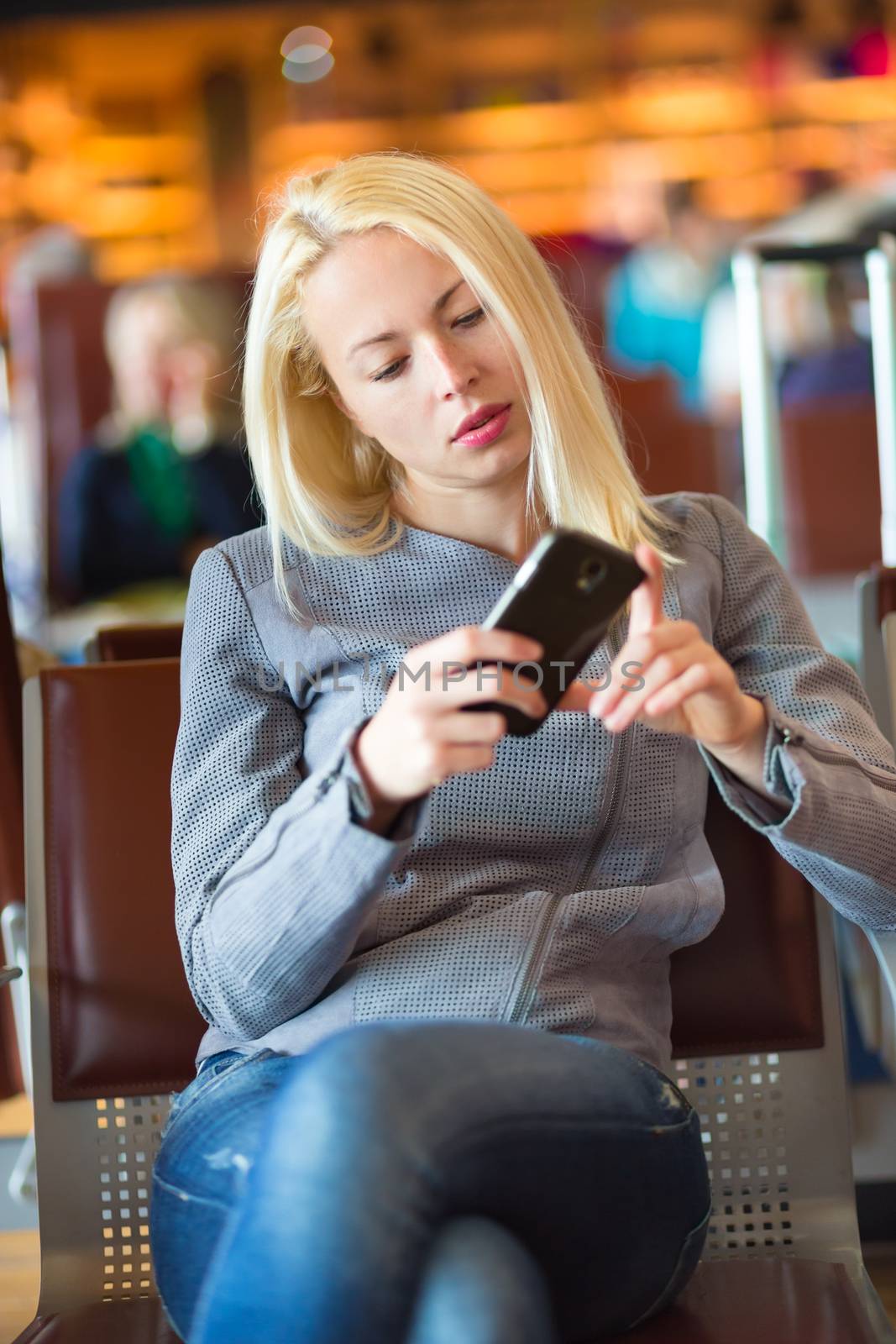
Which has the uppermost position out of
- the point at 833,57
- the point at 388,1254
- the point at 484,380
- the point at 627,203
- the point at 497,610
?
the point at 833,57

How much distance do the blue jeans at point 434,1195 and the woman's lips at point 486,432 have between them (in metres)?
0.43

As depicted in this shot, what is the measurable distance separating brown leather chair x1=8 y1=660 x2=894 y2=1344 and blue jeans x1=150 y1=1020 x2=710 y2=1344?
0.20 m

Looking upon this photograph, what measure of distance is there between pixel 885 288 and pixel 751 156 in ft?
16.8

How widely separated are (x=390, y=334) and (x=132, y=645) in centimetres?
49

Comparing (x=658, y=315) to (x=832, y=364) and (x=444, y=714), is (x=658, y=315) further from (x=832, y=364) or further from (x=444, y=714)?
(x=444, y=714)

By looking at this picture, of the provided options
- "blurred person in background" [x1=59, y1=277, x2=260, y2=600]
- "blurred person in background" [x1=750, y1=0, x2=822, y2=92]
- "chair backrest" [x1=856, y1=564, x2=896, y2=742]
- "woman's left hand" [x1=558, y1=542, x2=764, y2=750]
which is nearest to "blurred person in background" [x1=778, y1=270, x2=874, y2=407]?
"blurred person in background" [x1=59, y1=277, x2=260, y2=600]

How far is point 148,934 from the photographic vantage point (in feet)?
3.98

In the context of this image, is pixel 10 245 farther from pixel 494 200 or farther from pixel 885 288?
pixel 494 200

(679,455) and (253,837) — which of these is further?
(679,455)

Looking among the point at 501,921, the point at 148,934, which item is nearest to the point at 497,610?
the point at 501,921

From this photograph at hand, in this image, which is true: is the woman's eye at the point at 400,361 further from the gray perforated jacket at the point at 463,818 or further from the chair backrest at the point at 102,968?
the chair backrest at the point at 102,968

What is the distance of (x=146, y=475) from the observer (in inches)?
138

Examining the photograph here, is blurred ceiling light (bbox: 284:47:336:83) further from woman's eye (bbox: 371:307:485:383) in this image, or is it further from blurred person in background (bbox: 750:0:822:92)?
woman's eye (bbox: 371:307:485:383)

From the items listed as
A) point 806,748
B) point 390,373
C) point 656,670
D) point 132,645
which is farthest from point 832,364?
point 656,670
